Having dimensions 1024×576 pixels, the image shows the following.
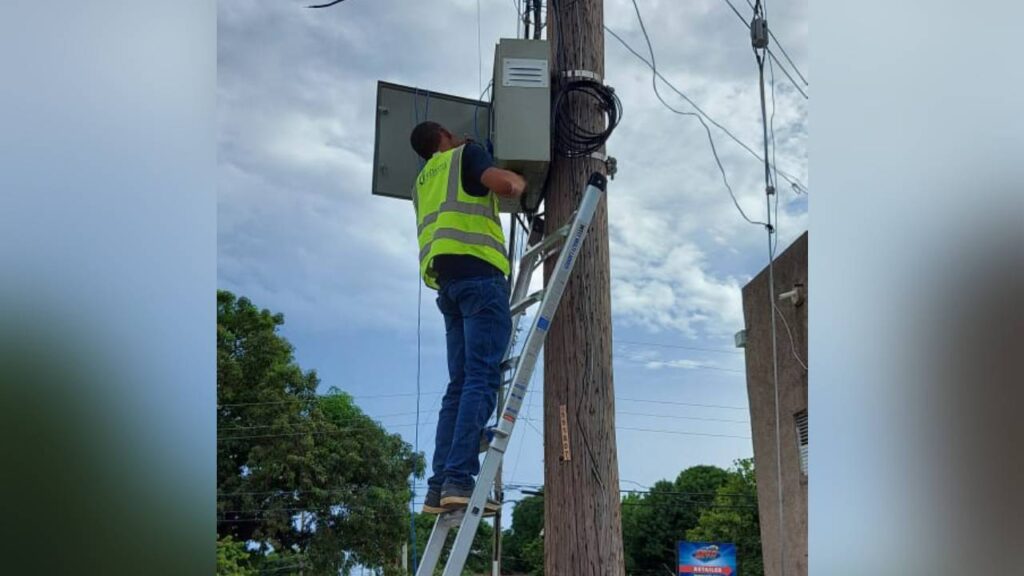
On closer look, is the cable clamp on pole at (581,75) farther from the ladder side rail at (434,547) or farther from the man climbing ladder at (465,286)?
the ladder side rail at (434,547)

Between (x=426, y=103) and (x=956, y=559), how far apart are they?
13.5 ft

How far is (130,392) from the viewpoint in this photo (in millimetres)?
1166

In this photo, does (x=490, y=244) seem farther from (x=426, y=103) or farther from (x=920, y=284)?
(x=920, y=284)

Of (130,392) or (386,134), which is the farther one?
(386,134)

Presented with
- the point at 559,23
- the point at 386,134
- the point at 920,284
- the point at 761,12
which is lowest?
the point at 920,284

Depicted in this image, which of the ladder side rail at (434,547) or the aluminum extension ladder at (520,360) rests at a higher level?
the aluminum extension ladder at (520,360)

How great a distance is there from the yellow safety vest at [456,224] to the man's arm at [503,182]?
0.40ft

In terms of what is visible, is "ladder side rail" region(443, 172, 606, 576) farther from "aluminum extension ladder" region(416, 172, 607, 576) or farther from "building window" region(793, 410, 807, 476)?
"building window" region(793, 410, 807, 476)

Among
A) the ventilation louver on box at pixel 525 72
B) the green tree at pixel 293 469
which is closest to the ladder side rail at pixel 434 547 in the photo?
the ventilation louver on box at pixel 525 72

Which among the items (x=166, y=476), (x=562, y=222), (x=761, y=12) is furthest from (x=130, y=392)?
(x=761, y=12)

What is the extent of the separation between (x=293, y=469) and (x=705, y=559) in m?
11.7

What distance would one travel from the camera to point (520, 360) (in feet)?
11.6

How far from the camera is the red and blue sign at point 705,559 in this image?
1684cm

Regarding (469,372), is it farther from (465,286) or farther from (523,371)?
(465,286)
